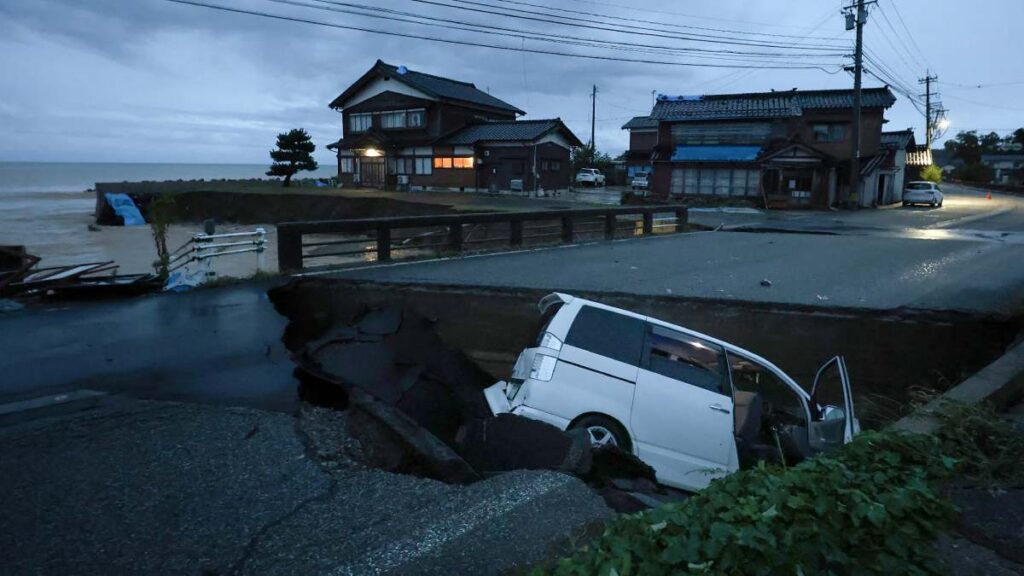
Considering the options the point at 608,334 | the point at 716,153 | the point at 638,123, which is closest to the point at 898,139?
the point at 716,153

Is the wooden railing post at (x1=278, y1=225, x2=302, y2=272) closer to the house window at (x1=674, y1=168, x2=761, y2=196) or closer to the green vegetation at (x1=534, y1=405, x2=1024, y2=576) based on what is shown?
the green vegetation at (x1=534, y1=405, x2=1024, y2=576)

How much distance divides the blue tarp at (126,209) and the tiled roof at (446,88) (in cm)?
1930

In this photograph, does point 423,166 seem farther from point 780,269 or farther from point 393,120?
point 780,269

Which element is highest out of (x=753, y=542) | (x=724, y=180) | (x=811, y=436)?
(x=724, y=180)

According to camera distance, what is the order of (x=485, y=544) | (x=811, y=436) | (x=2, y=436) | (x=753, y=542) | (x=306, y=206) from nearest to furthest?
(x=753, y=542)
(x=485, y=544)
(x=2, y=436)
(x=811, y=436)
(x=306, y=206)

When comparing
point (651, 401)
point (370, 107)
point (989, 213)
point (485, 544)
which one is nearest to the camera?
point (485, 544)

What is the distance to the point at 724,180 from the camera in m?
41.2

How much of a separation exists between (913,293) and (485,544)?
9.71 metres

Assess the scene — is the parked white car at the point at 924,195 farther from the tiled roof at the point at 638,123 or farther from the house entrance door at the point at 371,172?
the house entrance door at the point at 371,172

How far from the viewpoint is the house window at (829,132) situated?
4041cm

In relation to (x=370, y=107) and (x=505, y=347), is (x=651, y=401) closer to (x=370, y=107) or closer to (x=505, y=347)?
(x=505, y=347)

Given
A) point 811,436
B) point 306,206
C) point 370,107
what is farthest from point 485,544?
point 370,107

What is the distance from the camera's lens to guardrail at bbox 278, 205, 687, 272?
12.3m

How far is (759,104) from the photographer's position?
4259 cm
